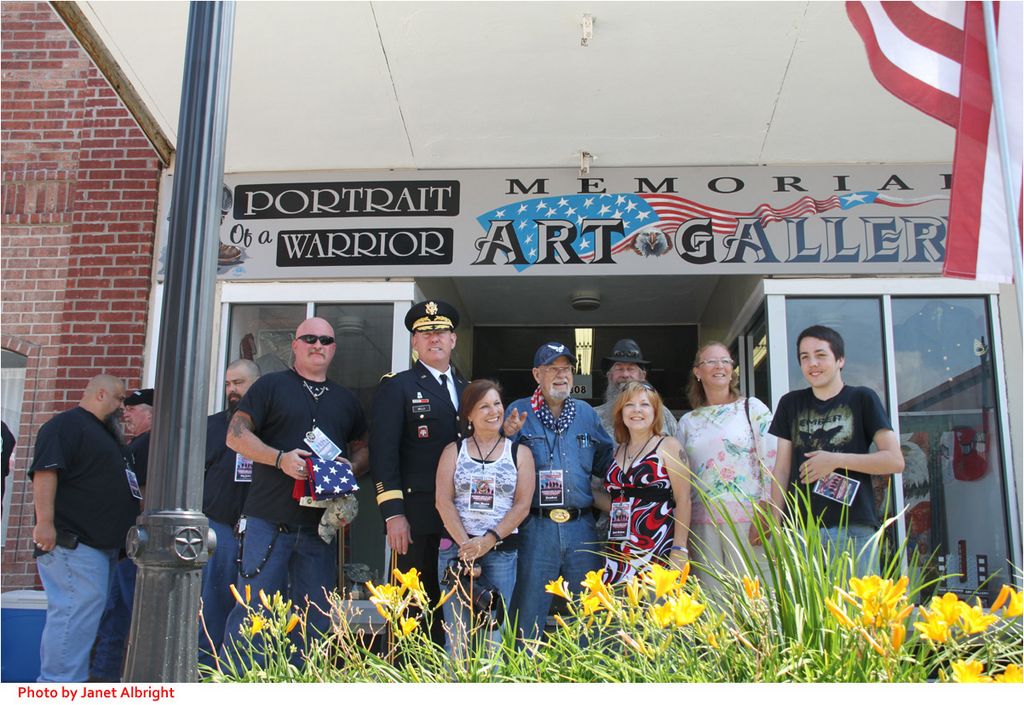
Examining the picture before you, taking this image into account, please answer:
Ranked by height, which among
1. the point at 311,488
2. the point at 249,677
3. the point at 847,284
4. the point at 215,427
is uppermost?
the point at 847,284

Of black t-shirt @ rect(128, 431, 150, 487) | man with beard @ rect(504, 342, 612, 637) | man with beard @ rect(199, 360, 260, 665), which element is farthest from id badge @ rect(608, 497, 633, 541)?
black t-shirt @ rect(128, 431, 150, 487)

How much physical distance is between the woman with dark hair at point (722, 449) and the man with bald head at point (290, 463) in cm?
176

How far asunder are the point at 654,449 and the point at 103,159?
15.9ft

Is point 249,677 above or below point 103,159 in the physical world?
below

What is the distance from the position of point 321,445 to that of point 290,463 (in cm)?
23

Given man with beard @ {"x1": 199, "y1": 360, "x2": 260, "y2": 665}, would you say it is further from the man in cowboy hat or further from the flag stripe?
the flag stripe

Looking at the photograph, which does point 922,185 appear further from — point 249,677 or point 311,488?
point 249,677

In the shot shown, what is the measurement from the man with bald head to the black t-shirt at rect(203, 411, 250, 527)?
46cm

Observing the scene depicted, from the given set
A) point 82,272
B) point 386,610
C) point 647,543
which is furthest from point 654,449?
point 82,272

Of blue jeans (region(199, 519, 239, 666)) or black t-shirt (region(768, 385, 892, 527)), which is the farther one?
blue jeans (region(199, 519, 239, 666))

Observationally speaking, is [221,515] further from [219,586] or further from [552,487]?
[552,487]

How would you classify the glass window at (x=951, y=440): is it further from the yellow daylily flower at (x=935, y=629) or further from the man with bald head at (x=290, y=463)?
the yellow daylily flower at (x=935, y=629)

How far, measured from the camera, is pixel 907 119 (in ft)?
17.6

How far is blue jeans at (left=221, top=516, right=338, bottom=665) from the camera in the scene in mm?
4219
